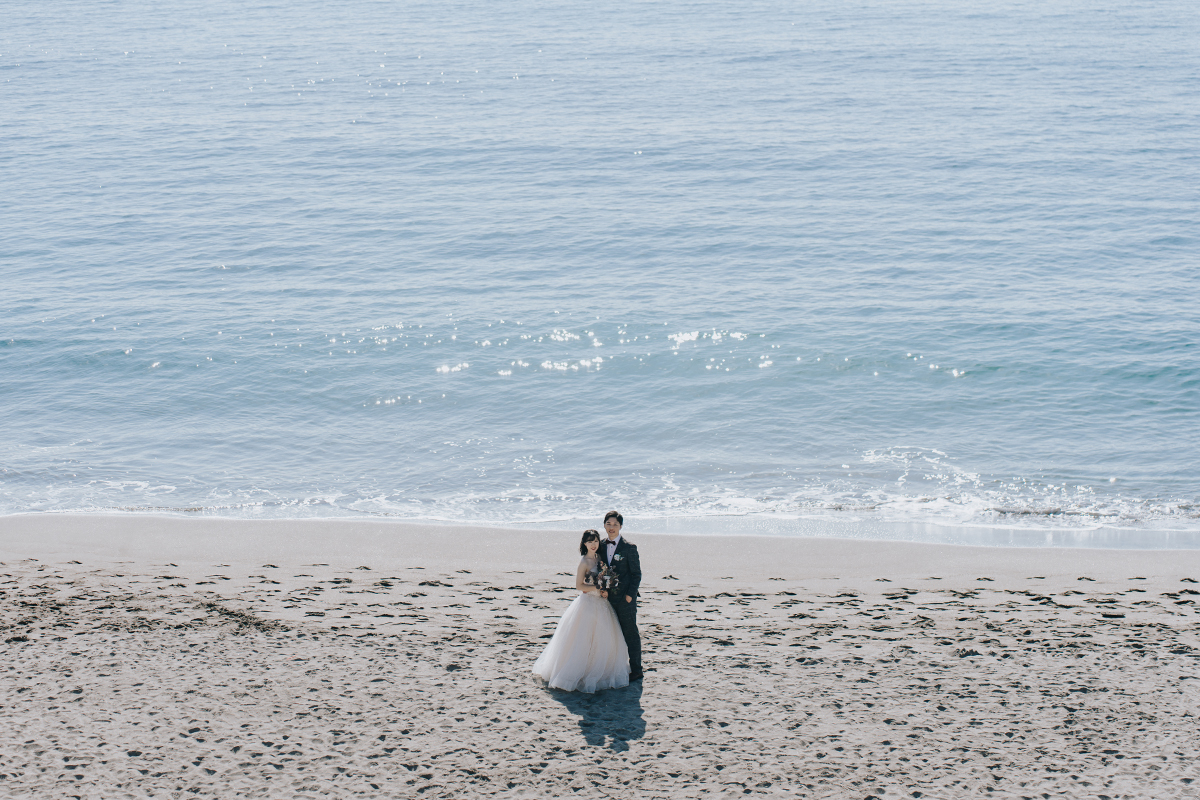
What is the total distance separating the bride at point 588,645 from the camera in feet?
29.5

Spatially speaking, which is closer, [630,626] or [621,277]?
[630,626]

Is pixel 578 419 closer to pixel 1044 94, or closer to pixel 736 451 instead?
pixel 736 451

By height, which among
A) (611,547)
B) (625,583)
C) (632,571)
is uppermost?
(611,547)

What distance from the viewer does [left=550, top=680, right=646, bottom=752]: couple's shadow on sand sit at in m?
8.34

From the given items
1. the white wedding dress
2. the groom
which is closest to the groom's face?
the groom

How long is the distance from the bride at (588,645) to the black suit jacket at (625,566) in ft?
0.42

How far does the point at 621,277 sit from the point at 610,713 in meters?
22.2

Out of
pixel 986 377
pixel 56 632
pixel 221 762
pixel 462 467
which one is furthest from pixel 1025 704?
pixel 986 377

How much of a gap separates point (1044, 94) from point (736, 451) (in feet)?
121

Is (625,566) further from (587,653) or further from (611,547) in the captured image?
(587,653)

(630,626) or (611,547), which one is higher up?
(611,547)

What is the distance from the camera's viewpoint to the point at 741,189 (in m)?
37.1

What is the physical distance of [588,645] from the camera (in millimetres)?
9000

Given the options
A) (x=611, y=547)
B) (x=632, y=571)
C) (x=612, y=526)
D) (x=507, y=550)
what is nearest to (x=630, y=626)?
(x=632, y=571)
